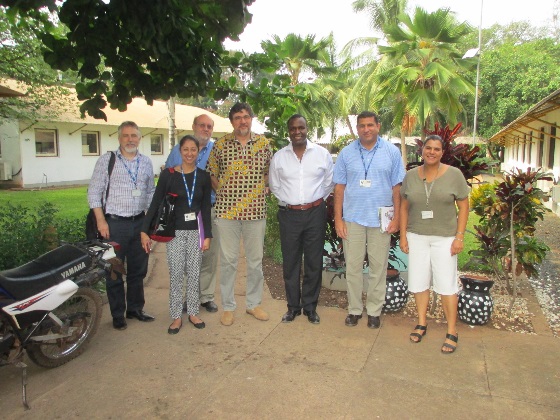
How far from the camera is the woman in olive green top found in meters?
3.85

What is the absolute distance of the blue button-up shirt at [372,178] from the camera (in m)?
4.20

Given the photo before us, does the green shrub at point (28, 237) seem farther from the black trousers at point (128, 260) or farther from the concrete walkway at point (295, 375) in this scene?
the concrete walkway at point (295, 375)

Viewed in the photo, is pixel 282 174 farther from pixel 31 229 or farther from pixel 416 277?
pixel 31 229

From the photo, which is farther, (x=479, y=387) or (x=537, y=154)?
(x=537, y=154)

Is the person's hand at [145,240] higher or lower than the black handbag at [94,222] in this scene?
lower

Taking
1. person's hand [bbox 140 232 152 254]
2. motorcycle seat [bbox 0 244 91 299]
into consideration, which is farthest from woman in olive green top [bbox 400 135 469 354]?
motorcycle seat [bbox 0 244 91 299]

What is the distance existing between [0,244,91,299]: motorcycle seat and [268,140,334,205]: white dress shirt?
180 centimetres

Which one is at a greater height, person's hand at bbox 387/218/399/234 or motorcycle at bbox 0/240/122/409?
person's hand at bbox 387/218/399/234

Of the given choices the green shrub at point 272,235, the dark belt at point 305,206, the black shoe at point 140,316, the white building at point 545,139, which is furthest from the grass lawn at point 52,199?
the white building at point 545,139

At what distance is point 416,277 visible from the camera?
4.10 metres

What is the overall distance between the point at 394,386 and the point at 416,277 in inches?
43.0

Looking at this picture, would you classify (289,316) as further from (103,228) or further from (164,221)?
(103,228)

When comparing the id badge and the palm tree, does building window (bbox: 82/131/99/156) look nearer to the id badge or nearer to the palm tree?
the palm tree

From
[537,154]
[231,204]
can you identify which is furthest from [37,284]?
[537,154]
